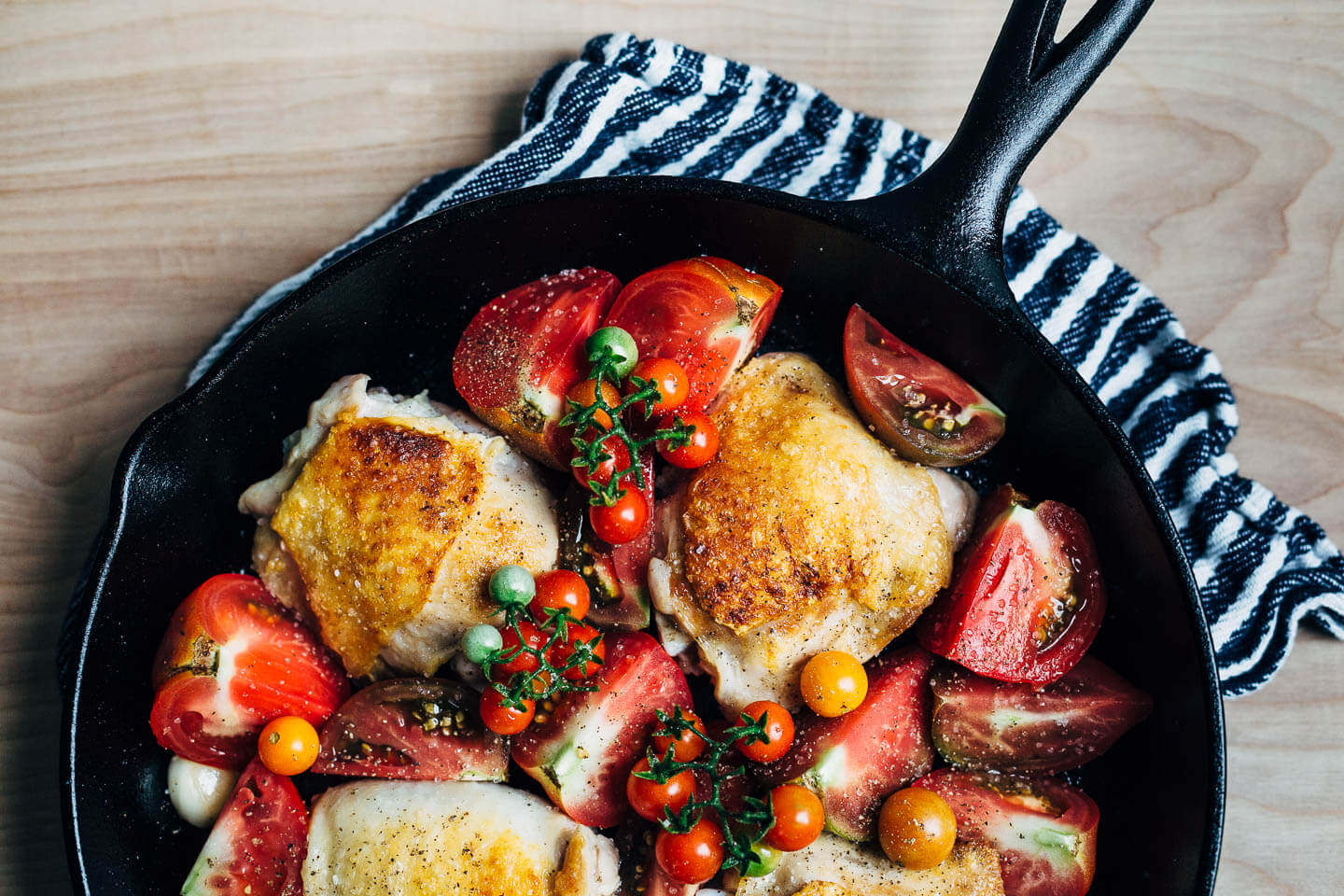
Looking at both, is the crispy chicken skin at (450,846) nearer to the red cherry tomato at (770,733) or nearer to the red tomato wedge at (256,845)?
the red tomato wedge at (256,845)

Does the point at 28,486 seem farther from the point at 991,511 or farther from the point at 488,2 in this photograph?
the point at 991,511

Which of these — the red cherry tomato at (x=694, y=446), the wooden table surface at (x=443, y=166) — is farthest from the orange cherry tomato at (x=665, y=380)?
the wooden table surface at (x=443, y=166)

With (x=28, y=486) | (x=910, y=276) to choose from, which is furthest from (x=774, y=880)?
(x=28, y=486)

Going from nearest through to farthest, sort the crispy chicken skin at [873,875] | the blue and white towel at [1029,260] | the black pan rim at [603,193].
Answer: the black pan rim at [603,193] < the crispy chicken skin at [873,875] < the blue and white towel at [1029,260]

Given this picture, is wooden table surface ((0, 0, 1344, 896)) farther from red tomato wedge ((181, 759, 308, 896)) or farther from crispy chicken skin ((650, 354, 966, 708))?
crispy chicken skin ((650, 354, 966, 708))

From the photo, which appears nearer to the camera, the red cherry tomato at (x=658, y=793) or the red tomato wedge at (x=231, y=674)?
the red cherry tomato at (x=658, y=793)

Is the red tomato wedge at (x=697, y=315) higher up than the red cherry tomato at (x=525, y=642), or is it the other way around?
the red tomato wedge at (x=697, y=315)
